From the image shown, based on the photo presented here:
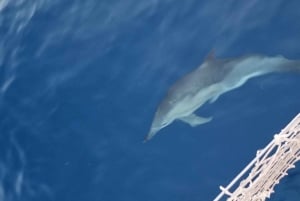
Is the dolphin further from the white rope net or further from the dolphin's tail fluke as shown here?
the white rope net

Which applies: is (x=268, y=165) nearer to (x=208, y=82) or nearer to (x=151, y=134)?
(x=208, y=82)

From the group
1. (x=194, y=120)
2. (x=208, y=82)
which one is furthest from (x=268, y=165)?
(x=194, y=120)

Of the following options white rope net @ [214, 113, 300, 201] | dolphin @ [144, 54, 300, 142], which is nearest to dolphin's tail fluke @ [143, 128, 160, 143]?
dolphin @ [144, 54, 300, 142]

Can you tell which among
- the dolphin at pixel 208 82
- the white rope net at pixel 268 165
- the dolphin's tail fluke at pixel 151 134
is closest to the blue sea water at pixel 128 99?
the dolphin's tail fluke at pixel 151 134

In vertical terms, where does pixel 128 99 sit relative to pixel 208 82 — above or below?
above

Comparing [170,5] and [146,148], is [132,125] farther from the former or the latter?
[170,5]

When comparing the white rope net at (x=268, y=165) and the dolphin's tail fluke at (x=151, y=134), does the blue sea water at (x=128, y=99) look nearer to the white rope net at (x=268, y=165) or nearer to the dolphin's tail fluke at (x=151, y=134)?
the dolphin's tail fluke at (x=151, y=134)

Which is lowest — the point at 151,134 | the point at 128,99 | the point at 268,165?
the point at 268,165
